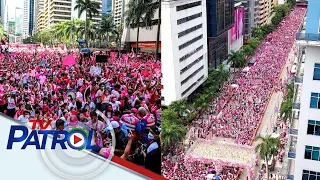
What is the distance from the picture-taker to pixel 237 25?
30.4 m

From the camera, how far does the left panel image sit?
2.95m

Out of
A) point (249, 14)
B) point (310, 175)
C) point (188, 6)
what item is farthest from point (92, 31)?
point (249, 14)

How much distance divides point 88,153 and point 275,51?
100.0 feet

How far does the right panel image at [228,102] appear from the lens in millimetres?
9406

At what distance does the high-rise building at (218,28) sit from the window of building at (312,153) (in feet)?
43.6

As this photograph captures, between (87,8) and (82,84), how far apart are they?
0.63 m

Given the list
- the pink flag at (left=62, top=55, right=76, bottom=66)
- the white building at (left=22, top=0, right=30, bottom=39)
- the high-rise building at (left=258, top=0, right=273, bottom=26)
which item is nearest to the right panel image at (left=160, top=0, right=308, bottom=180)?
the pink flag at (left=62, top=55, right=76, bottom=66)

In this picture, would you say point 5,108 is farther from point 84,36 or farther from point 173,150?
point 173,150

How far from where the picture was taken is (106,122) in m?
3.49

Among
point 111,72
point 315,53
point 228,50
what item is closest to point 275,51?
point 228,50

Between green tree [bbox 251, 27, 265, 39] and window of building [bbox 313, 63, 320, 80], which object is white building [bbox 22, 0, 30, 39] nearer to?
window of building [bbox 313, 63, 320, 80]

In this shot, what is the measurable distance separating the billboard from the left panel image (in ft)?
80.0

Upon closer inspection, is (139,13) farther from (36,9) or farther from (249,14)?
(249,14)

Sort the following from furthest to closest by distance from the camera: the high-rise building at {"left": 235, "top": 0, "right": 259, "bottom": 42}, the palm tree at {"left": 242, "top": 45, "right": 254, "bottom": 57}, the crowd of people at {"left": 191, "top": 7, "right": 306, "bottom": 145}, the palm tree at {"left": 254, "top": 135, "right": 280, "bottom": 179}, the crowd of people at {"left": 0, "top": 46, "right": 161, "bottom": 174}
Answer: the high-rise building at {"left": 235, "top": 0, "right": 259, "bottom": 42} → the palm tree at {"left": 242, "top": 45, "right": 254, "bottom": 57} → the crowd of people at {"left": 191, "top": 7, "right": 306, "bottom": 145} → the palm tree at {"left": 254, "top": 135, "right": 280, "bottom": 179} → the crowd of people at {"left": 0, "top": 46, "right": 161, "bottom": 174}
